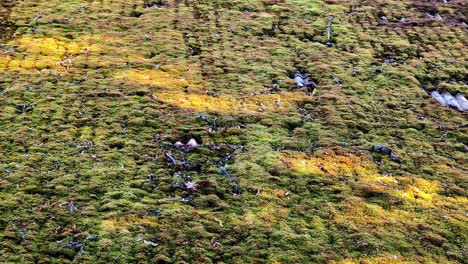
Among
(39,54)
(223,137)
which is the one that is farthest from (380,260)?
(39,54)

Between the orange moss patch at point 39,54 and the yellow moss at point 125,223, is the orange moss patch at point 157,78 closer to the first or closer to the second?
the orange moss patch at point 39,54

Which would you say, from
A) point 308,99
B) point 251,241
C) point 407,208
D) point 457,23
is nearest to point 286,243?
point 251,241

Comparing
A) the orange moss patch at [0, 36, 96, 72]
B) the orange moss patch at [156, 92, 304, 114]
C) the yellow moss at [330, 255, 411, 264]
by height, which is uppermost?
the orange moss patch at [0, 36, 96, 72]

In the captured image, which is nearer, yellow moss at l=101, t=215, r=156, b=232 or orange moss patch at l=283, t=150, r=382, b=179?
yellow moss at l=101, t=215, r=156, b=232

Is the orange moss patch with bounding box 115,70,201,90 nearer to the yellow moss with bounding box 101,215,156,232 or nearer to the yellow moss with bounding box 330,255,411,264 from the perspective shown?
the yellow moss with bounding box 101,215,156,232

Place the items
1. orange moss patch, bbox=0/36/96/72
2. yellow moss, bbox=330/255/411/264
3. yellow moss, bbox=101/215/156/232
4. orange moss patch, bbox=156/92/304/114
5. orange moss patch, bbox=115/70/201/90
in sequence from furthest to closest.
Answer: orange moss patch, bbox=0/36/96/72, orange moss patch, bbox=115/70/201/90, orange moss patch, bbox=156/92/304/114, yellow moss, bbox=101/215/156/232, yellow moss, bbox=330/255/411/264

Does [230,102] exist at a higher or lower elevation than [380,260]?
higher

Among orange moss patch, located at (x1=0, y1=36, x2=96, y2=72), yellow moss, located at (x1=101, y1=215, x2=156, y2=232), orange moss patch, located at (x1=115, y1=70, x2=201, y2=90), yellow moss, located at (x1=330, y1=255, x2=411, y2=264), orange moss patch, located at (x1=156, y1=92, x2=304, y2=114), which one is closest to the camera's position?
yellow moss, located at (x1=330, y1=255, x2=411, y2=264)

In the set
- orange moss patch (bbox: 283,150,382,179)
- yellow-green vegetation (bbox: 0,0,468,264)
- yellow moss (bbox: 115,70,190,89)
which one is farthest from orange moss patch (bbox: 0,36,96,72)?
orange moss patch (bbox: 283,150,382,179)

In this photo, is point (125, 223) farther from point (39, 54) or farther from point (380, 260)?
point (39, 54)
